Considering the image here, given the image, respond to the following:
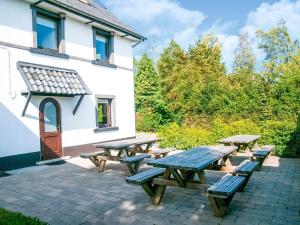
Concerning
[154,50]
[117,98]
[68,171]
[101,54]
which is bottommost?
[68,171]

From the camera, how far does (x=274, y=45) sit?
2686 centimetres

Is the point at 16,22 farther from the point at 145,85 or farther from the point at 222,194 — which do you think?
the point at 145,85

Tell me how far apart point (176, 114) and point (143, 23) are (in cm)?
7262

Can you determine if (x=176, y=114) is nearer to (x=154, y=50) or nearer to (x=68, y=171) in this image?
(x=68, y=171)

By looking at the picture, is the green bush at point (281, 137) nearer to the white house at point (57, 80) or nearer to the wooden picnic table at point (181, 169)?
the wooden picnic table at point (181, 169)

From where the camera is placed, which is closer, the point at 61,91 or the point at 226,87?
the point at 61,91

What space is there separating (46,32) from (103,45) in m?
3.06

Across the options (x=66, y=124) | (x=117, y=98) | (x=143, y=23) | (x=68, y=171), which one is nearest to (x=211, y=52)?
(x=117, y=98)

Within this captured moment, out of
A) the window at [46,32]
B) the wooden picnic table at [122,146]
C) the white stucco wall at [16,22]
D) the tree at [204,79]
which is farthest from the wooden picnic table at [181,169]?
the tree at [204,79]

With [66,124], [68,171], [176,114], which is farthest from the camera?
[176,114]

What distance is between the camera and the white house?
8445mm

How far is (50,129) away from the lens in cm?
975

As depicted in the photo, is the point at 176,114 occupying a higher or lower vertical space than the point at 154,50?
lower

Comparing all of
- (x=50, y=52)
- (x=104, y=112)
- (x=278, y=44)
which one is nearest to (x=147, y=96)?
(x=104, y=112)
